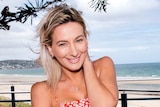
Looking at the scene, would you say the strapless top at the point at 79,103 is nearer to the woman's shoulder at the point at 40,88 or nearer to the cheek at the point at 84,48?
the woman's shoulder at the point at 40,88

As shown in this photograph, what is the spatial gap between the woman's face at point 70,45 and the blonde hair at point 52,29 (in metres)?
0.03

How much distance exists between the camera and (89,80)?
1.65 meters

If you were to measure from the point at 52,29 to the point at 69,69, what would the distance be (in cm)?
22

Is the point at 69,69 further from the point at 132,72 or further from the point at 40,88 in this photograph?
the point at 132,72

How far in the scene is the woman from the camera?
5.27 ft

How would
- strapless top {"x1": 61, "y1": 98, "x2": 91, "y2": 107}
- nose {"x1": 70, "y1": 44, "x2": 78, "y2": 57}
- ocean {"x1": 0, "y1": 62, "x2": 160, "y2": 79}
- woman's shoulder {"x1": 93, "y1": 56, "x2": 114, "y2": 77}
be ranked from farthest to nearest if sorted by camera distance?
ocean {"x1": 0, "y1": 62, "x2": 160, "y2": 79}, woman's shoulder {"x1": 93, "y1": 56, "x2": 114, "y2": 77}, strapless top {"x1": 61, "y1": 98, "x2": 91, "y2": 107}, nose {"x1": 70, "y1": 44, "x2": 78, "y2": 57}

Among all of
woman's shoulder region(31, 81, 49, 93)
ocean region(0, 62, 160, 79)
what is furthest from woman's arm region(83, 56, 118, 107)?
ocean region(0, 62, 160, 79)

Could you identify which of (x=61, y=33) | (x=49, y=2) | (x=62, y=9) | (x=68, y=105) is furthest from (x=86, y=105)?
(x=49, y=2)

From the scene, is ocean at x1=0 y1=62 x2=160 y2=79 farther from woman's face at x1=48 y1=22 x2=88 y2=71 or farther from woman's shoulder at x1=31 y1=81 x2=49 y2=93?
woman's face at x1=48 y1=22 x2=88 y2=71

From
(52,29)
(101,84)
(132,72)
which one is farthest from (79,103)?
(132,72)

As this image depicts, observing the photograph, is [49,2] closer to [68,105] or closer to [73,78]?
[73,78]

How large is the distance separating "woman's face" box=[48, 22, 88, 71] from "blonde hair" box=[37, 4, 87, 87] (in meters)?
0.03

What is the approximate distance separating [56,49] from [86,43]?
0.15 meters

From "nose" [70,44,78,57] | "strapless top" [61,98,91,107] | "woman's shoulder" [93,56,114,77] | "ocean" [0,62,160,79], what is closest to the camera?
"nose" [70,44,78,57]
